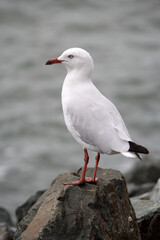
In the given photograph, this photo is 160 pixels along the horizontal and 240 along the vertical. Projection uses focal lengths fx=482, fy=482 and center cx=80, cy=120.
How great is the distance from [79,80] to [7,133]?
10395mm

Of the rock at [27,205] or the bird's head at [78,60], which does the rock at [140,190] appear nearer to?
the rock at [27,205]

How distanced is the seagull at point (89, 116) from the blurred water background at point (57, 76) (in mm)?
6986

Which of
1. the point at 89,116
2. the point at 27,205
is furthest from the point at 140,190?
the point at 89,116

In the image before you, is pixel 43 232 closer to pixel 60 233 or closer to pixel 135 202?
pixel 60 233

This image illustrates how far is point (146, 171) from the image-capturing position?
12453 mm

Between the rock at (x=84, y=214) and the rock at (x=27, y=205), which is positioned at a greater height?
the rock at (x=84, y=214)

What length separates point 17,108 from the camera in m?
18.0

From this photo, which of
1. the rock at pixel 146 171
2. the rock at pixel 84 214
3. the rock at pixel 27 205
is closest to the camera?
the rock at pixel 84 214

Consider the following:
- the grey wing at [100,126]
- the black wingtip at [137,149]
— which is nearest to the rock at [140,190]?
the grey wing at [100,126]

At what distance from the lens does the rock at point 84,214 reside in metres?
5.91

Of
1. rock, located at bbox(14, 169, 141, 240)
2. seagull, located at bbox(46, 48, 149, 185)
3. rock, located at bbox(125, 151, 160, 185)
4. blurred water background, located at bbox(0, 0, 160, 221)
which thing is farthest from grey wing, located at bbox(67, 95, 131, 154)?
blurred water background, located at bbox(0, 0, 160, 221)

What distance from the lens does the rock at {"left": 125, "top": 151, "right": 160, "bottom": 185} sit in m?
12.3

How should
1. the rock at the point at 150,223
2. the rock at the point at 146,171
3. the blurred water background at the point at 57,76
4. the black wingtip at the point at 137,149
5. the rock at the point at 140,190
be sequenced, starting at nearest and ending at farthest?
the black wingtip at the point at 137,149, the rock at the point at 150,223, the rock at the point at 140,190, the rock at the point at 146,171, the blurred water background at the point at 57,76

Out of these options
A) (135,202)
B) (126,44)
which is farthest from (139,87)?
(135,202)
